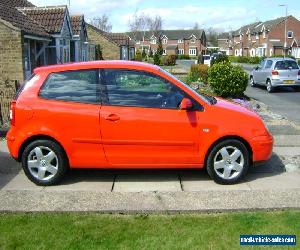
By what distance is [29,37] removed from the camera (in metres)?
17.5

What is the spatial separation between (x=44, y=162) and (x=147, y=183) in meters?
1.48

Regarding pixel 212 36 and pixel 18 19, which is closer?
pixel 18 19

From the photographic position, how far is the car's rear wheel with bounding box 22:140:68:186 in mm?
5875

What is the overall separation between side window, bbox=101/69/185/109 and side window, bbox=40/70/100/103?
0.46 ft

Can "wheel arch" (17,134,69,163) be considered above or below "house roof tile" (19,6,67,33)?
below

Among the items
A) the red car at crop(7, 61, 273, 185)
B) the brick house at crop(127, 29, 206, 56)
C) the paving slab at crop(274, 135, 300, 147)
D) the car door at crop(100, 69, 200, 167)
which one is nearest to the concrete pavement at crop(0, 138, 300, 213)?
the red car at crop(7, 61, 273, 185)

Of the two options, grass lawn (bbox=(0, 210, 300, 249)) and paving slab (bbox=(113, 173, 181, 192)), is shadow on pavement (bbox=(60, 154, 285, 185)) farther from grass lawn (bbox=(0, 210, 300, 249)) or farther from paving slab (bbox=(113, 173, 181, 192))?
grass lawn (bbox=(0, 210, 300, 249))

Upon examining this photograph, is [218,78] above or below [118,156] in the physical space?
above

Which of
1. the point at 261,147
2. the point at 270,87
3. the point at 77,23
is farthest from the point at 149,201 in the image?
the point at 77,23

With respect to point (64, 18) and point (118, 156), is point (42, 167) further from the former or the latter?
point (64, 18)

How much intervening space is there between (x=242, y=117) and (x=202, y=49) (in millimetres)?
117361

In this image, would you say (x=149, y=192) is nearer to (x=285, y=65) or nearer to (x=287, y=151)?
(x=287, y=151)

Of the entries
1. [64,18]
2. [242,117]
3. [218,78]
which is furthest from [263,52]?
[242,117]

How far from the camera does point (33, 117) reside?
585cm
